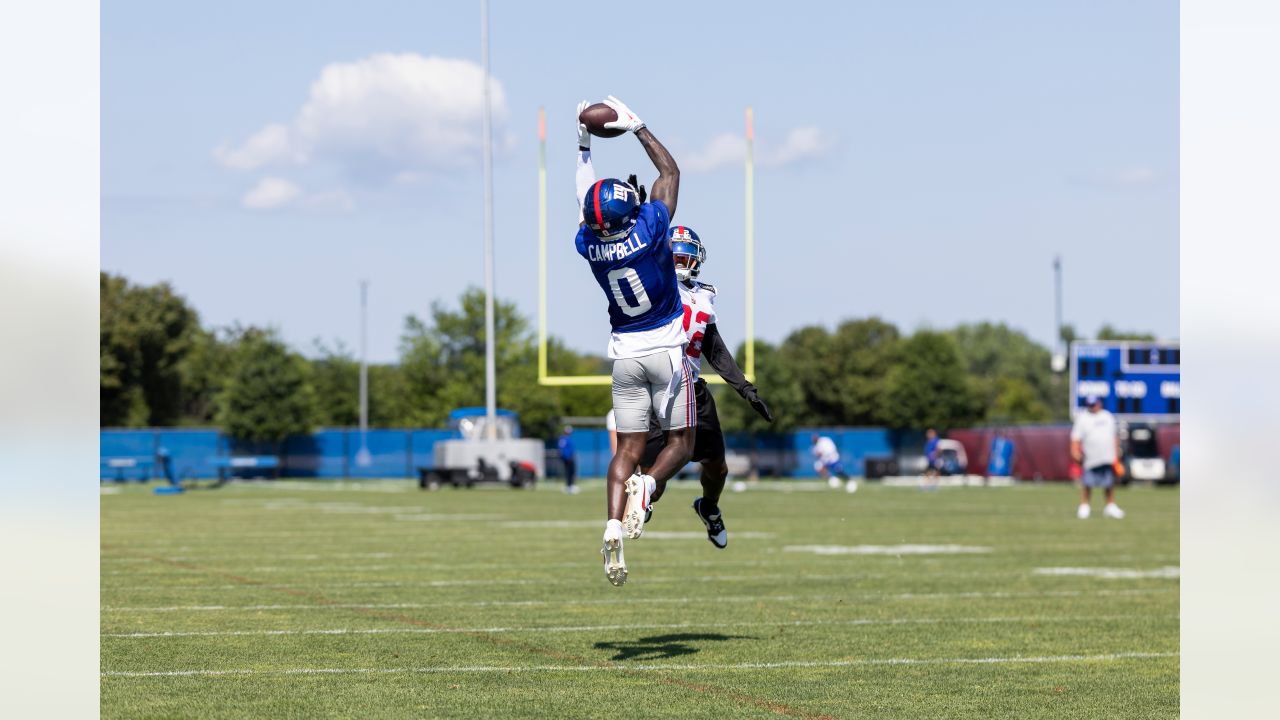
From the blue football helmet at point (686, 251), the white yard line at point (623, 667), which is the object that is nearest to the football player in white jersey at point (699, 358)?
the blue football helmet at point (686, 251)

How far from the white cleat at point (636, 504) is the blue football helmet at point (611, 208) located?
124 cm

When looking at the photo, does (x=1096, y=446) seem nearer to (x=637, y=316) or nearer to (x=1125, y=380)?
(x=637, y=316)

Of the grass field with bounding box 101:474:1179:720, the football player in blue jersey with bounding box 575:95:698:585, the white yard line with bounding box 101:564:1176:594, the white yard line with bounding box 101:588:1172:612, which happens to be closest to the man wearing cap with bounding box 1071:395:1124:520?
the grass field with bounding box 101:474:1179:720

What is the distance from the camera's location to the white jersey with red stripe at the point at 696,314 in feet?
30.3

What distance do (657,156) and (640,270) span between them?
0.67m

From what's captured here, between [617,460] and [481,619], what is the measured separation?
2.34 metres

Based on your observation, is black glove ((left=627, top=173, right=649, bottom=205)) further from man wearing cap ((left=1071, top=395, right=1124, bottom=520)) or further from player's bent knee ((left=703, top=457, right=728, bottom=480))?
man wearing cap ((left=1071, top=395, right=1124, bottom=520))

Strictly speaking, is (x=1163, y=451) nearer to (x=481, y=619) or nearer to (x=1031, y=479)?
(x=1031, y=479)

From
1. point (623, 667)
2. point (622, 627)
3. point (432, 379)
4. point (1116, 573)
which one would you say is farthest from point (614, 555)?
point (432, 379)

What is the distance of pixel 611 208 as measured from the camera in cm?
828

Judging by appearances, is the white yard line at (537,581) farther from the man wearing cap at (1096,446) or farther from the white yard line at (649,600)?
the man wearing cap at (1096,446)

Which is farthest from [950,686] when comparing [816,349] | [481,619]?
[816,349]

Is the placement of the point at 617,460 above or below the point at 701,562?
above
